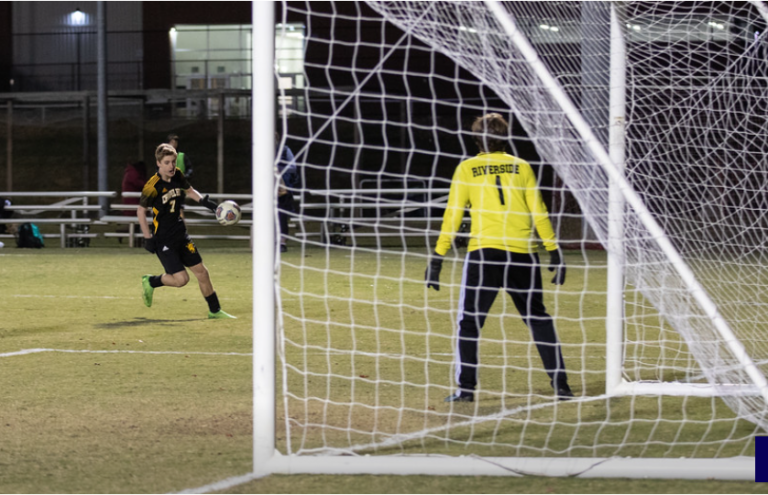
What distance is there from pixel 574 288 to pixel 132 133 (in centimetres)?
2454

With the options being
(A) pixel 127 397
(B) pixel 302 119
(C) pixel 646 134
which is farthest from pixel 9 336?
(B) pixel 302 119

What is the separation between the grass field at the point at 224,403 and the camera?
4.44 metres

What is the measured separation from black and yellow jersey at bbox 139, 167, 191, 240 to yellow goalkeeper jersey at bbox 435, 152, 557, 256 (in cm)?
399

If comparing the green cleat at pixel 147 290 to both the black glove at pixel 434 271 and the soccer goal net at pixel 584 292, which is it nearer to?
the soccer goal net at pixel 584 292

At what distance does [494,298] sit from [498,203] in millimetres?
552

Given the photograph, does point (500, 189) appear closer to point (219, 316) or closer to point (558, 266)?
point (558, 266)

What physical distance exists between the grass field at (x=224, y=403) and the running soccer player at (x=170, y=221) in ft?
1.52

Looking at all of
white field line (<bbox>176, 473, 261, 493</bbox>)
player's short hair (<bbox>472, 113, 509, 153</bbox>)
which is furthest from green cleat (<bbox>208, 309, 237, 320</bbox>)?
white field line (<bbox>176, 473, 261, 493</bbox>)

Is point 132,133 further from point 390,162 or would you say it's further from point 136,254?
point 136,254

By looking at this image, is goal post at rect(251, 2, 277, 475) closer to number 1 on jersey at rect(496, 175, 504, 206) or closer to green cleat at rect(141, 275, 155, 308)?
number 1 on jersey at rect(496, 175, 504, 206)

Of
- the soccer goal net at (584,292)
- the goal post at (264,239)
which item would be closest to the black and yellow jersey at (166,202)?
the soccer goal net at (584,292)

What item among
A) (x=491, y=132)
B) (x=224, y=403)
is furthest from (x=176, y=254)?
(x=491, y=132)

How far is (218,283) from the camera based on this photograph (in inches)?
503

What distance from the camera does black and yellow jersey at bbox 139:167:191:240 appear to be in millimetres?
9094
